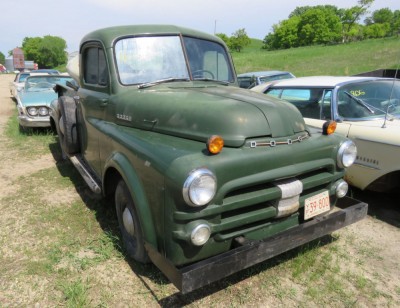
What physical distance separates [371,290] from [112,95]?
9.61ft

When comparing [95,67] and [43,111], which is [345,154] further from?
[43,111]

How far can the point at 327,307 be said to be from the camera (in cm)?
256

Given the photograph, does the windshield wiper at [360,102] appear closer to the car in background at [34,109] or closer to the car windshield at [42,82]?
the car in background at [34,109]

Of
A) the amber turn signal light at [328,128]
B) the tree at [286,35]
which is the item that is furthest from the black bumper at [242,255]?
the tree at [286,35]

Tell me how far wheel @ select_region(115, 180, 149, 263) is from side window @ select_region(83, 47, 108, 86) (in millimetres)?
1297

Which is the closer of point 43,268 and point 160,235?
point 160,235

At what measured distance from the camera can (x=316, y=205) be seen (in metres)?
2.78

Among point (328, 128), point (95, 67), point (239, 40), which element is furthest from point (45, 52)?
point (328, 128)

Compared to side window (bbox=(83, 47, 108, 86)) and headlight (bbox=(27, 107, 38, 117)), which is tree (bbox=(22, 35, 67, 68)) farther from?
side window (bbox=(83, 47, 108, 86))

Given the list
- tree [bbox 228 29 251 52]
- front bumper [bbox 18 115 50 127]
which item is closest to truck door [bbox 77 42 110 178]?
front bumper [bbox 18 115 50 127]

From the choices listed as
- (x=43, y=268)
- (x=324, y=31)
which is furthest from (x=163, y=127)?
(x=324, y=31)

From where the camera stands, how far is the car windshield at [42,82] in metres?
9.29

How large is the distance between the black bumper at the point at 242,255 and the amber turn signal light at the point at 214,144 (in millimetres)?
697

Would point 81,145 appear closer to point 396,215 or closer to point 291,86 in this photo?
point 291,86
